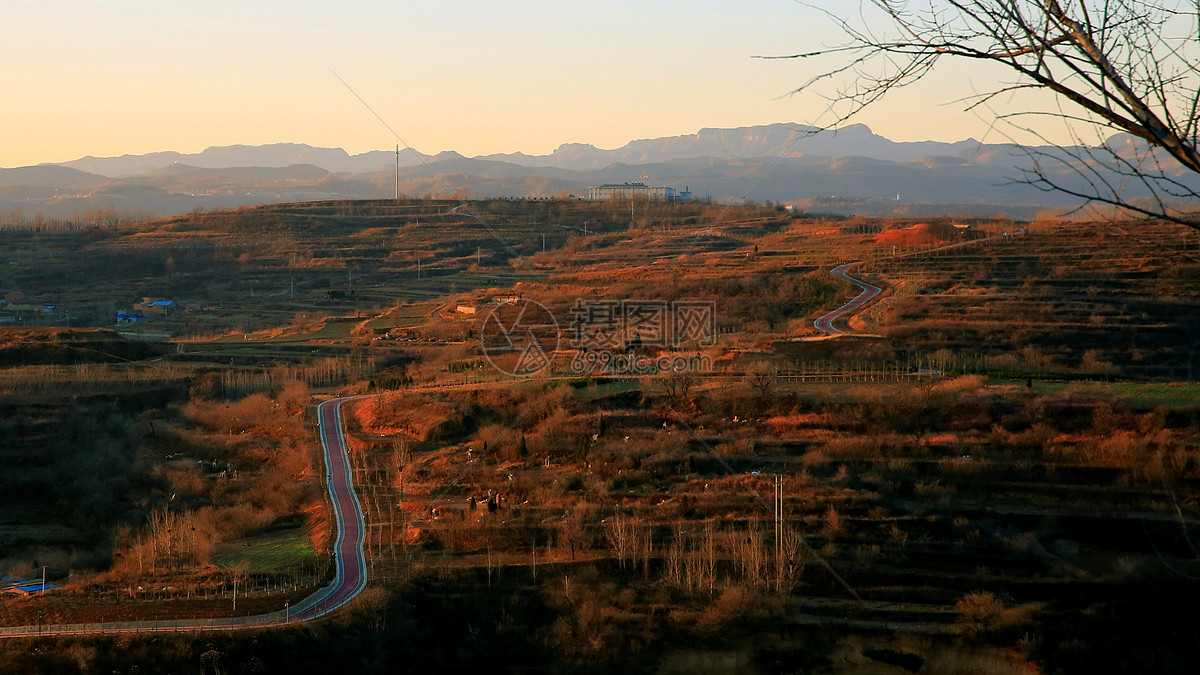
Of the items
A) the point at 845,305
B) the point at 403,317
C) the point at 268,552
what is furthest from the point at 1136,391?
the point at 403,317

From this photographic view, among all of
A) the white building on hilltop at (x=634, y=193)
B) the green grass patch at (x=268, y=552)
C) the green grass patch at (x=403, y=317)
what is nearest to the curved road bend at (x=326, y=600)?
the green grass patch at (x=268, y=552)

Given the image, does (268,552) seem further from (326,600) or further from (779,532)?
(779,532)

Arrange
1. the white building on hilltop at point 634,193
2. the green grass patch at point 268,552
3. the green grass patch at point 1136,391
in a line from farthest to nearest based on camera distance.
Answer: the white building on hilltop at point 634,193
the green grass patch at point 1136,391
the green grass patch at point 268,552

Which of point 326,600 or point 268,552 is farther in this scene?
point 268,552

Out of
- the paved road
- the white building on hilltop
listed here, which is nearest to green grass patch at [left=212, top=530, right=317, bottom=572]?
the paved road

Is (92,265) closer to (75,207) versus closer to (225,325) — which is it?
(225,325)

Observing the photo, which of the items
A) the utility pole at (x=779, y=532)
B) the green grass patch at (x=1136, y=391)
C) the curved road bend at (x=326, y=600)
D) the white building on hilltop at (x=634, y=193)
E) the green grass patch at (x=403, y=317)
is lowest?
the curved road bend at (x=326, y=600)

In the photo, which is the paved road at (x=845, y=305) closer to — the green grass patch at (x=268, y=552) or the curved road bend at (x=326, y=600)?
the curved road bend at (x=326, y=600)

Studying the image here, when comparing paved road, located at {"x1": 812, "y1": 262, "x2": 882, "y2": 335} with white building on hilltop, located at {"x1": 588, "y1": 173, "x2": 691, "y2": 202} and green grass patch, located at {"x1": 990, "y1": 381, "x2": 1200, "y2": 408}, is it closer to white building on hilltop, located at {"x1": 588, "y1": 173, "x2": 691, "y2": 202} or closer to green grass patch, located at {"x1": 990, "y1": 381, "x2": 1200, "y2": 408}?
green grass patch, located at {"x1": 990, "y1": 381, "x2": 1200, "y2": 408}
